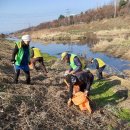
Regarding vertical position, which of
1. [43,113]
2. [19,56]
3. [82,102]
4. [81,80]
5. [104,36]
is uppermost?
[19,56]

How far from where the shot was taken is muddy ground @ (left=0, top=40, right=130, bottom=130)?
8779 mm

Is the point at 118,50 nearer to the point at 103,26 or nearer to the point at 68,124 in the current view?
the point at 68,124

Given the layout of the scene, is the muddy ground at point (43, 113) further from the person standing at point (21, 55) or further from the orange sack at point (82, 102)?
the person standing at point (21, 55)

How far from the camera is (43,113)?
9.39 m

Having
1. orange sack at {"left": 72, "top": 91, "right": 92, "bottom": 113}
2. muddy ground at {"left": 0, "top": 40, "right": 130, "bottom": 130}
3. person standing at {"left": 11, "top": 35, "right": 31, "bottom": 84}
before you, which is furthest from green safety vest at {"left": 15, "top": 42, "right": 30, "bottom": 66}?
orange sack at {"left": 72, "top": 91, "right": 92, "bottom": 113}

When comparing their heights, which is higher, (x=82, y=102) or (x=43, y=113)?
(x=43, y=113)

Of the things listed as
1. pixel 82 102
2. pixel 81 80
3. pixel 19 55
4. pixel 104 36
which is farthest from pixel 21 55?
Answer: pixel 104 36

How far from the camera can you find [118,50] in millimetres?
34875

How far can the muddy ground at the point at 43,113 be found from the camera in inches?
346

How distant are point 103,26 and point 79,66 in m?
64.9

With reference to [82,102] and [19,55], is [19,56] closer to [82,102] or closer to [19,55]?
[19,55]

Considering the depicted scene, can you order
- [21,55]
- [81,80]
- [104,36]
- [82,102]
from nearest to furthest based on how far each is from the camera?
[82,102]
[81,80]
[21,55]
[104,36]

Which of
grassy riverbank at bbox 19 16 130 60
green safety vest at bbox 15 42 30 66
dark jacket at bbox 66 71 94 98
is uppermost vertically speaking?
green safety vest at bbox 15 42 30 66

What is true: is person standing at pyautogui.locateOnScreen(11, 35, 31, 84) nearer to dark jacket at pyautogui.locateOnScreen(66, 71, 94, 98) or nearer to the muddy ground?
the muddy ground
